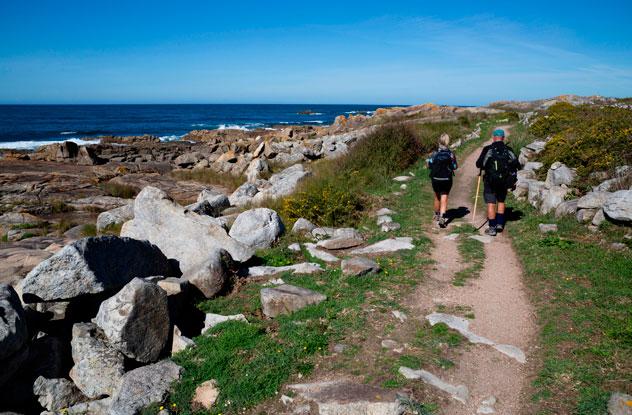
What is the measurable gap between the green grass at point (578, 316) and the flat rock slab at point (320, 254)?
4062mm

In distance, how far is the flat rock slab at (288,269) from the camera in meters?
9.21

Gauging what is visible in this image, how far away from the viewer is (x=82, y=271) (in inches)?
283

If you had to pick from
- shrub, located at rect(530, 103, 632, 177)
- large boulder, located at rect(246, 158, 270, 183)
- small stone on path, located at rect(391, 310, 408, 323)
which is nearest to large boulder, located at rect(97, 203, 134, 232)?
large boulder, located at rect(246, 158, 270, 183)

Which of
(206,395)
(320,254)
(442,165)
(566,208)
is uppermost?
(442,165)

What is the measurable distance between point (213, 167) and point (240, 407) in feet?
94.3

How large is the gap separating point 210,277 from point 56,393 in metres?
3.04

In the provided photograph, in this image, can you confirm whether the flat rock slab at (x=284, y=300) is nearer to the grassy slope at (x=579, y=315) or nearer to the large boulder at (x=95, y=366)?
the large boulder at (x=95, y=366)

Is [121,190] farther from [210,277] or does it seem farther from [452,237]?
[452,237]

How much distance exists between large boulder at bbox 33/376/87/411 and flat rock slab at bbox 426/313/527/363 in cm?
545

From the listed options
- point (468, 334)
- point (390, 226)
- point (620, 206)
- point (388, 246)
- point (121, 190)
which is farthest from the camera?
point (121, 190)

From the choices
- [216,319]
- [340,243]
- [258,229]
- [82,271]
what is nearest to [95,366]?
[82,271]

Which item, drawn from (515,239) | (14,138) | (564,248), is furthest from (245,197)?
(14,138)

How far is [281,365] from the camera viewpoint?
5777 millimetres

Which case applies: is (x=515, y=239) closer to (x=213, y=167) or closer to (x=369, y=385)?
(x=369, y=385)
